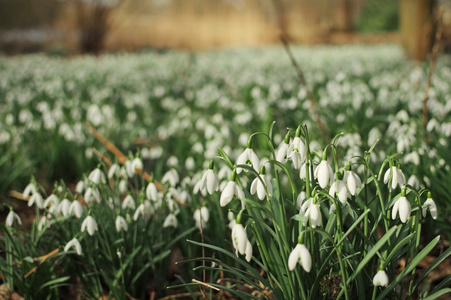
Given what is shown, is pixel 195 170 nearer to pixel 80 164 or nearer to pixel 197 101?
pixel 80 164

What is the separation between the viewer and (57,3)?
14844mm

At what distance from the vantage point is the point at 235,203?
82.2 inches

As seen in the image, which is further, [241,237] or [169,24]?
[169,24]

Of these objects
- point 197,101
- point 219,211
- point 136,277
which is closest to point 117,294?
point 136,277

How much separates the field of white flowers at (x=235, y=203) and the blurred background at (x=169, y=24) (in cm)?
852

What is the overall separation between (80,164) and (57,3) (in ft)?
42.7

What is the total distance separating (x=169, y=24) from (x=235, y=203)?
17828 millimetres

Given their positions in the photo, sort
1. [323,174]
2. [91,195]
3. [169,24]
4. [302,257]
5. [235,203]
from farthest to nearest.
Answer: [169,24]
[235,203]
[91,195]
[323,174]
[302,257]

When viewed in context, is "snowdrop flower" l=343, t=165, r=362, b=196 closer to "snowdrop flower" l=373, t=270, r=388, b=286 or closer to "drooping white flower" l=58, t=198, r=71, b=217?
"snowdrop flower" l=373, t=270, r=388, b=286

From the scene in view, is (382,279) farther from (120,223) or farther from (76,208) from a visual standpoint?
(76,208)

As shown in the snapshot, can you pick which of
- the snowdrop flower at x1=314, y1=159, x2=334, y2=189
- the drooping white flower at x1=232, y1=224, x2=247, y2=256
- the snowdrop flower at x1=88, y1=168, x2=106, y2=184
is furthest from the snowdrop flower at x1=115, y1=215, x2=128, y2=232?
the snowdrop flower at x1=314, y1=159, x2=334, y2=189

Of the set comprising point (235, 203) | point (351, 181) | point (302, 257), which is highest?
point (351, 181)

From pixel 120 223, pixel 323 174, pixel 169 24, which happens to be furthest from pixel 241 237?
pixel 169 24

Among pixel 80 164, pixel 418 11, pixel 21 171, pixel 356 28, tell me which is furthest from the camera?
pixel 356 28
